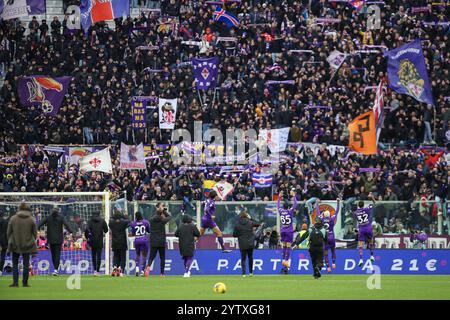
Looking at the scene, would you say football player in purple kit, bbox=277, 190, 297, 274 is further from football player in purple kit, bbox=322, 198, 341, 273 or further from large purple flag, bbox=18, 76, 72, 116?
large purple flag, bbox=18, 76, 72, 116

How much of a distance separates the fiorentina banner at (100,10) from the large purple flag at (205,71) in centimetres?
482

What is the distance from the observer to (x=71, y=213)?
36438 millimetres

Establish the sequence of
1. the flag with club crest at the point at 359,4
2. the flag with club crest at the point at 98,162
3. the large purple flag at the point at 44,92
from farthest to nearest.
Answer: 1. the flag with club crest at the point at 359,4
2. the large purple flag at the point at 44,92
3. the flag with club crest at the point at 98,162

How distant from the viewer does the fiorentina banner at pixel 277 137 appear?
149ft

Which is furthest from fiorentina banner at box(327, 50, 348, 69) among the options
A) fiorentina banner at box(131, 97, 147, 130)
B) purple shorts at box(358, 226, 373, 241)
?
purple shorts at box(358, 226, 373, 241)

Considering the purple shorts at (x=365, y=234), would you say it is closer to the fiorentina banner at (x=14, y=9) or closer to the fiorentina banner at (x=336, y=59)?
the fiorentina banner at (x=336, y=59)

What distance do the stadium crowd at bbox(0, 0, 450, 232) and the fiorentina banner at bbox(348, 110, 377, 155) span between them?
1.04 meters

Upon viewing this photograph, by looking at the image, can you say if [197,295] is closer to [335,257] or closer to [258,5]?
[335,257]

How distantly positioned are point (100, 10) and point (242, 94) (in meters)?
8.12

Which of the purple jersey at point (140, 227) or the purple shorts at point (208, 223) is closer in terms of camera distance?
the purple jersey at point (140, 227)

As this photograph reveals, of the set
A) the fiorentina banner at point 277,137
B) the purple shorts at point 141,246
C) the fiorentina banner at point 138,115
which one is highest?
the fiorentina banner at point 138,115

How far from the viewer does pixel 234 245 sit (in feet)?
131

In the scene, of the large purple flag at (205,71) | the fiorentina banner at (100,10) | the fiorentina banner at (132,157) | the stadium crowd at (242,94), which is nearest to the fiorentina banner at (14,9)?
the stadium crowd at (242,94)
